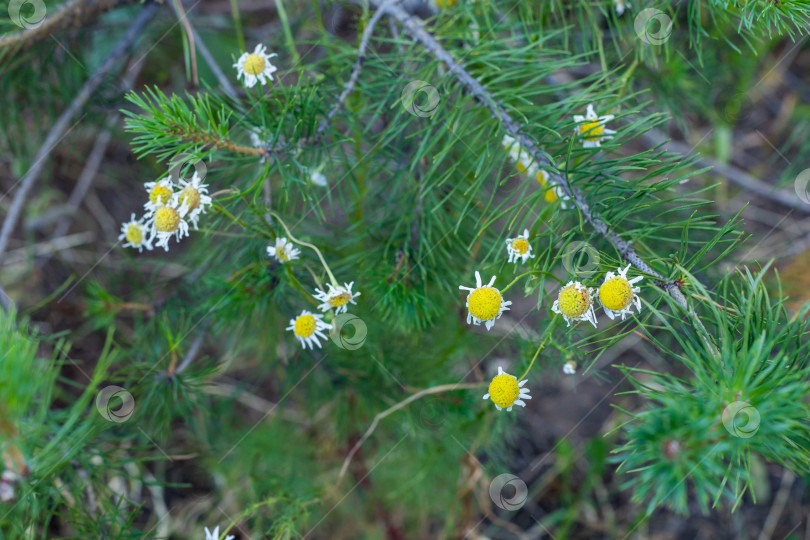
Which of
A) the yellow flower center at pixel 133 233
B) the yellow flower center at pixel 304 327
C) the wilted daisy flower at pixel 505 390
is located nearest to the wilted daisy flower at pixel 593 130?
the wilted daisy flower at pixel 505 390

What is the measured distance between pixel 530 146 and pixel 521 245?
4.0 inches

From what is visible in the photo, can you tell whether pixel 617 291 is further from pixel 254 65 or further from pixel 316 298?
pixel 254 65

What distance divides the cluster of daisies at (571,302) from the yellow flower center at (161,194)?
32 centimetres

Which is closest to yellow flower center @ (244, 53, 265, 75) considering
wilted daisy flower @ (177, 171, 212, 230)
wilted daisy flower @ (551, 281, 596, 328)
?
wilted daisy flower @ (177, 171, 212, 230)

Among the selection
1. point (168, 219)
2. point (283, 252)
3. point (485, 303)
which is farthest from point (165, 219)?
point (485, 303)

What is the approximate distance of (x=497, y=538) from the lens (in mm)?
1289

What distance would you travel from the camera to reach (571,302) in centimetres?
51

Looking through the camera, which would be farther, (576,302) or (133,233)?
(133,233)

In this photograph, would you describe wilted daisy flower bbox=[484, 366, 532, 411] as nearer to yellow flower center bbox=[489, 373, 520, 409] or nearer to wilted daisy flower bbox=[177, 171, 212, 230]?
yellow flower center bbox=[489, 373, 520, 409]

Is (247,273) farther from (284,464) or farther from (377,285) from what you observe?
(284,464)

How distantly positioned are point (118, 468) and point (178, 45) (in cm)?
101

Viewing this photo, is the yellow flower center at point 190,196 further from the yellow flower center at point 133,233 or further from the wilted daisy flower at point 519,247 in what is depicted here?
the wilted daisy flower at point 519,247

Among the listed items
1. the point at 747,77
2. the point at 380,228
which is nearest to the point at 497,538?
the point at 380,228

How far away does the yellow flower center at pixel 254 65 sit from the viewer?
66 centimetres
